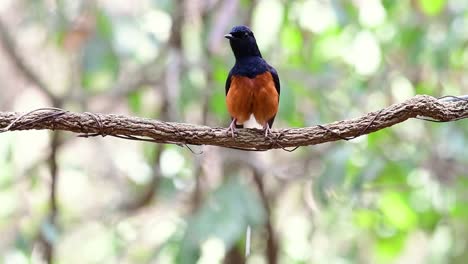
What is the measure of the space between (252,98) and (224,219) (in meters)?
0.92

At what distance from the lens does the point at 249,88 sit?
3572mm

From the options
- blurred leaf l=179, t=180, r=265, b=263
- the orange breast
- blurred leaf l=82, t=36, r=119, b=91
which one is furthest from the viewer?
blurred leaf l=82, t=36, r=119, b=91

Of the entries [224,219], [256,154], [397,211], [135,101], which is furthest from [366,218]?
[135,101]

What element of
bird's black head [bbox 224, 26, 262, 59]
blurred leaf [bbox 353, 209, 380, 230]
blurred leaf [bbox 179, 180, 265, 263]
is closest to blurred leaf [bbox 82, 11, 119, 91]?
blurred leaf [bbox 179, 180, 265, 263]

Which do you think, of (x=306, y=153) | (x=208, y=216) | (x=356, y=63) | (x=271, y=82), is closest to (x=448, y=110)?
(x=271, y=82)

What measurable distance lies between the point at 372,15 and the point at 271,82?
1.85 m

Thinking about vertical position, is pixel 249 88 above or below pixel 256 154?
below

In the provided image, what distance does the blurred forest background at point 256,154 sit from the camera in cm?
468

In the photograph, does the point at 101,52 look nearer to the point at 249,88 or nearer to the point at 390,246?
the point at 249,88

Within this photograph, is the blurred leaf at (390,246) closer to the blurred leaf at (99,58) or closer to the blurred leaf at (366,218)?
the blurred leaf at (366,218)

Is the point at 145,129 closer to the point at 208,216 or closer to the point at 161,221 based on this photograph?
the point at 208,216

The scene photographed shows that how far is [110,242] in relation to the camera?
5.50m

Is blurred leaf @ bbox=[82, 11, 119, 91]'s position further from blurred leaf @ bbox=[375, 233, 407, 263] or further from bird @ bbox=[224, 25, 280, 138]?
blurred leaf @ bbox=[375, 233, 407, 263]

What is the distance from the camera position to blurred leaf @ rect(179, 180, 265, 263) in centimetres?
414
